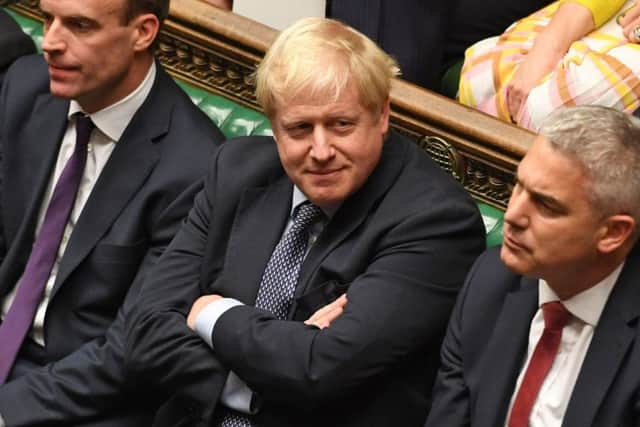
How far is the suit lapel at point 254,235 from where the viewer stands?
2.41 m

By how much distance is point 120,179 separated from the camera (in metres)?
2.68

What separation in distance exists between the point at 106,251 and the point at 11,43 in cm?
65

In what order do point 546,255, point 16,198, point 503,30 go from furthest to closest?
point 503,30, point 16,198, point 546,255

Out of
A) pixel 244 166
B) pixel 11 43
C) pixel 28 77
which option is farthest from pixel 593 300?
pixel 11 43

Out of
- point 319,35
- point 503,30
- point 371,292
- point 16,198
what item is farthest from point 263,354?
A: point 503,30

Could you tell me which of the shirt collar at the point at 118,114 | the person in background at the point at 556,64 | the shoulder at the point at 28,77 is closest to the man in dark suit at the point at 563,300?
the person in background at the point at 556,64

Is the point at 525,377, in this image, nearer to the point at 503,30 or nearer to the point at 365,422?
the point at 365,422

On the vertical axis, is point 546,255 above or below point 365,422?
above

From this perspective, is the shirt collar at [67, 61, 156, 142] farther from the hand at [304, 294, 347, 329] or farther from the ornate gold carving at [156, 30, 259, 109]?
the hand at [304, 294, 347, 329]

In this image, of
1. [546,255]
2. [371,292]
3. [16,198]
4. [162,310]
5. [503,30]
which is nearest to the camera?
[546,255]

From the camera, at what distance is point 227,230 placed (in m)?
2.47

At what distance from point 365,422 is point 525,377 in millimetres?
272

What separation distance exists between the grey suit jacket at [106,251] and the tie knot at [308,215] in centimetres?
28

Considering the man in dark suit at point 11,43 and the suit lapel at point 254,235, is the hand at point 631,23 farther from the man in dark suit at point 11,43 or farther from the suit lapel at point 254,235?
the man in dark suit at point 11,43
